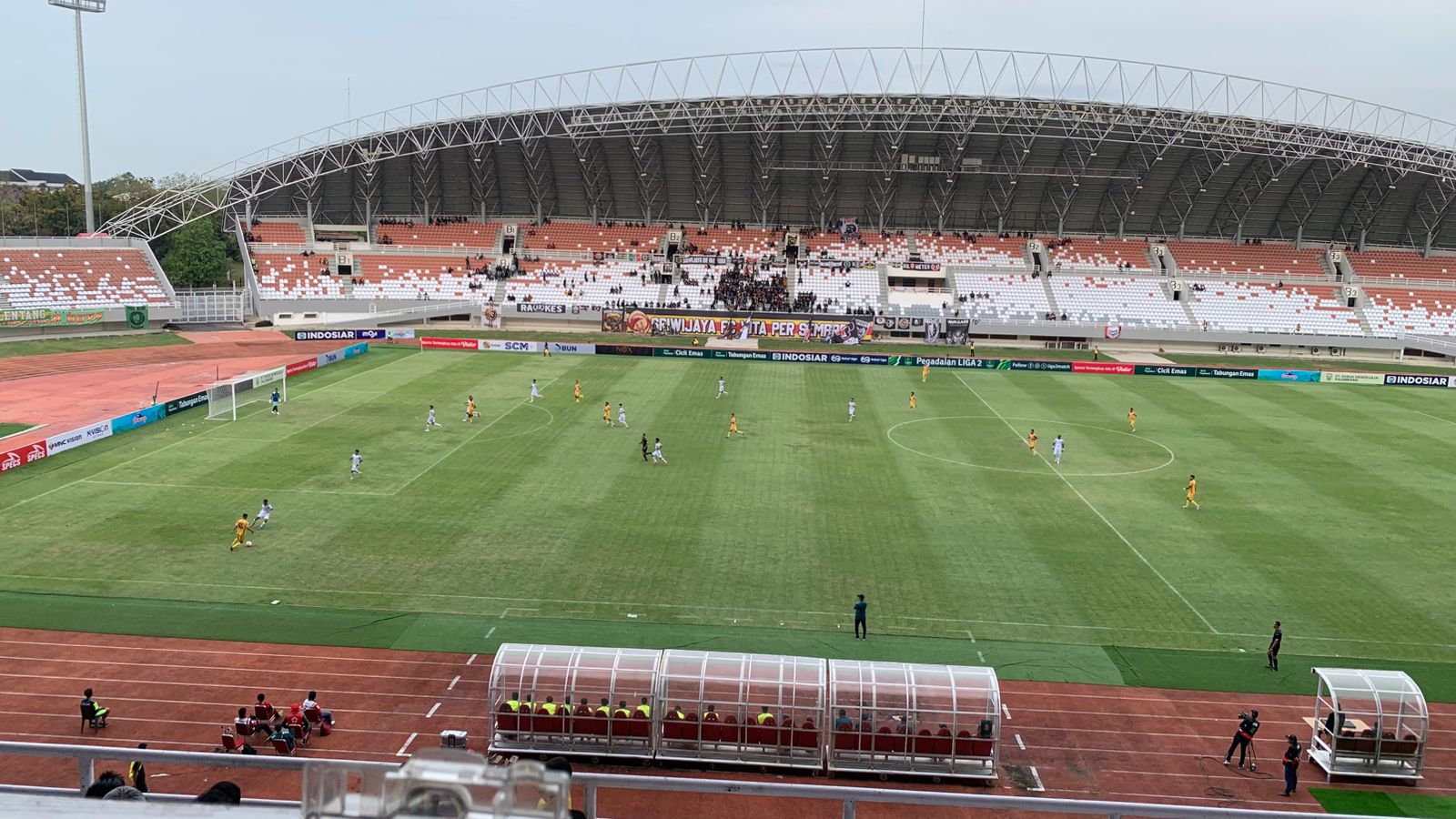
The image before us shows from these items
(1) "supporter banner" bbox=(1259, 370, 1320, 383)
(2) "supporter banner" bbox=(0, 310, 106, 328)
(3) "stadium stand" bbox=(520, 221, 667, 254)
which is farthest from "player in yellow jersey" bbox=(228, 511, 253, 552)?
(3) "stadium stand" bbox=(520, 221, 667, 254)

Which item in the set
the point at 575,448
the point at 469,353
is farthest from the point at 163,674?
the point at 469,353

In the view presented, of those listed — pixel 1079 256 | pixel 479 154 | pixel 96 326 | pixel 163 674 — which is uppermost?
pixel 479 154

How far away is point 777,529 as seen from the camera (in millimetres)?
29734

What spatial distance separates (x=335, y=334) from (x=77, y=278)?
60.8ft

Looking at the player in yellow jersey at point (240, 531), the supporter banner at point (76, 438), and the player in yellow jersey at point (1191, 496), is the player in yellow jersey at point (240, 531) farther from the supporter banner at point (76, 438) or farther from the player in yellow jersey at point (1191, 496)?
the player in yellow jersey at point (1191, 496)

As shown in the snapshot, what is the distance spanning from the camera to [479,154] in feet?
279

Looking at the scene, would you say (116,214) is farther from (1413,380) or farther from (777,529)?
(1413,380)

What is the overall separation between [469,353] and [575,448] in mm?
29841

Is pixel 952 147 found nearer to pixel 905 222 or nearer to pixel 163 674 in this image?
pixel 905 222

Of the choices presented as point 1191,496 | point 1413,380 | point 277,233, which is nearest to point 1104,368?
point 1413,380

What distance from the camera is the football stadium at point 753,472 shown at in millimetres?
17016

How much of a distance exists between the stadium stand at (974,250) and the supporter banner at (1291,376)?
27.3m

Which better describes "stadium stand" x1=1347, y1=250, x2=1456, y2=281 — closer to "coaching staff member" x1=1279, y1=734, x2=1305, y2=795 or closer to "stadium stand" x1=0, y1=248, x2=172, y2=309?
"coaching staff member" x1=1279, y1=734, x2=1305, y2=795

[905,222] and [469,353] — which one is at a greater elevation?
[905,222]
